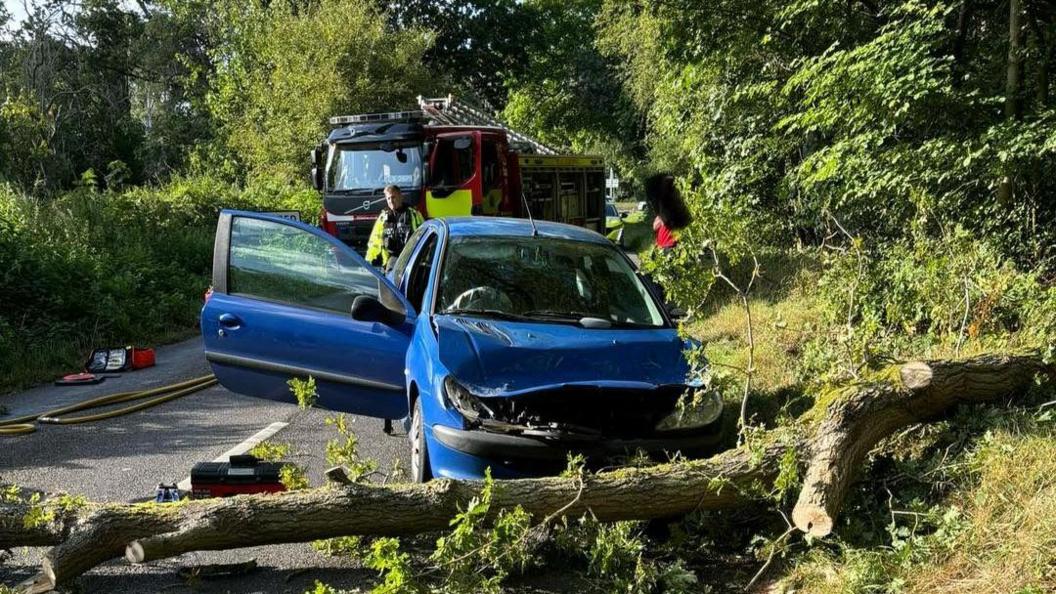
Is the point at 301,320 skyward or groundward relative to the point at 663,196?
groundward

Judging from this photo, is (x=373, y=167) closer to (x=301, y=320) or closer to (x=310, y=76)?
(x=301, y=320)

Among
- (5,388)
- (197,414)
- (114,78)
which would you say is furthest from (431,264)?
(114,78)

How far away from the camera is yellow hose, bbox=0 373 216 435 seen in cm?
731

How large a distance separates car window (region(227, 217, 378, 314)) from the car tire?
1.12 m

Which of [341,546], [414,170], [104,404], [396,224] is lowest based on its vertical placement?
[104,404]

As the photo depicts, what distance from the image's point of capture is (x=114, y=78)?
40.0m

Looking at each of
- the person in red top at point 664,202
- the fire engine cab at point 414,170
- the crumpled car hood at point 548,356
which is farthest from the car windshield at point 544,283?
the fire engine cab at point 414,170

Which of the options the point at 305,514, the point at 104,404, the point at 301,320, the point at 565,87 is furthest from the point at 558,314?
the point at 565,87

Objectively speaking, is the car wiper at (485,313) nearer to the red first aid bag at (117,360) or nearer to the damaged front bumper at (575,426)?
the damaged front bumper at (575,426)

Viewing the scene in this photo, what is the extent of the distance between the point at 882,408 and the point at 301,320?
11.9ft

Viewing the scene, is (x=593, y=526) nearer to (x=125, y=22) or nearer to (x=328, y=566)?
(x=328, y=566)

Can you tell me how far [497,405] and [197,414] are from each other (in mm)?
4145

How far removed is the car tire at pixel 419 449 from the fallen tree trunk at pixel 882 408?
6.36 ft

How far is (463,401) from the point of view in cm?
470
